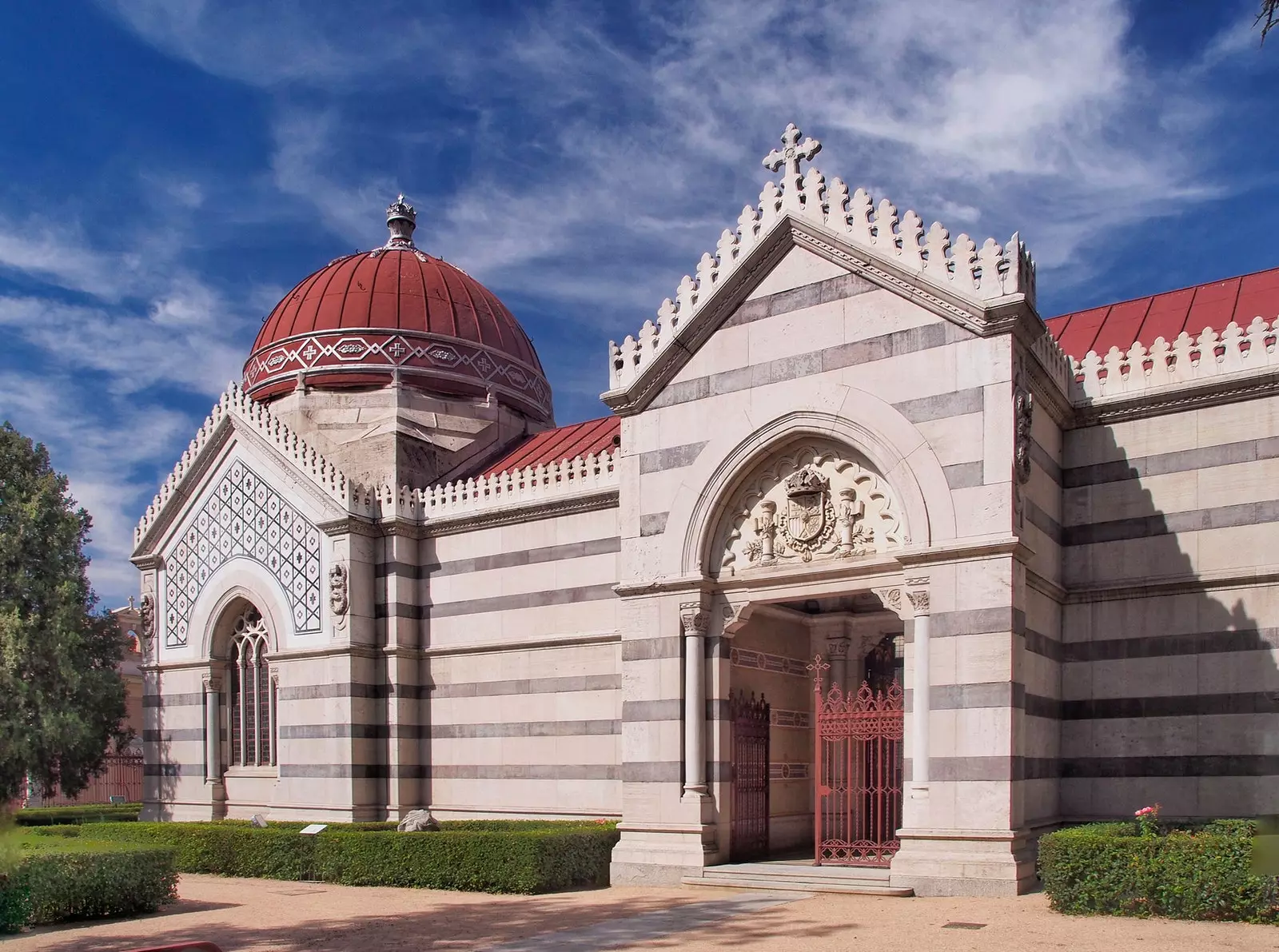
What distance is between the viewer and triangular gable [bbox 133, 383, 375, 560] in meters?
28.7

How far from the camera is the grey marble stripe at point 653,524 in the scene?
21453mm

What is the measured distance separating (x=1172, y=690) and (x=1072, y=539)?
287 centimetres

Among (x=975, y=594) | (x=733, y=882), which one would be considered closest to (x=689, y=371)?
(x=975, y=594)

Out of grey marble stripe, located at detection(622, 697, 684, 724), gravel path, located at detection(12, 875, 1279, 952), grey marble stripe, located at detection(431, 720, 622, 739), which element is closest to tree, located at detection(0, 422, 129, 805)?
grey marble stripe, located at detection(431, 720, 622, 739)

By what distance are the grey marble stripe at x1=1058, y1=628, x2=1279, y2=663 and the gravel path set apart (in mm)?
4910

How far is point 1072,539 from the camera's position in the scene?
20531 mm

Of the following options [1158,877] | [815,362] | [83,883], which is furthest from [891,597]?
[83,883]

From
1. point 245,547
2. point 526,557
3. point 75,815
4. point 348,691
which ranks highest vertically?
point 245,547

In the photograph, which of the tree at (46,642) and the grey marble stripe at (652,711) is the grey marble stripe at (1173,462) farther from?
the tree at (46,642)

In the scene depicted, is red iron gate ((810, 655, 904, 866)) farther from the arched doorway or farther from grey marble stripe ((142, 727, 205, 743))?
grey marble stripe ((142, 727, 205, 743))

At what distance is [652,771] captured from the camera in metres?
20.7

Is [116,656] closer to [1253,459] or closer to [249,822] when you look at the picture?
[249,822]

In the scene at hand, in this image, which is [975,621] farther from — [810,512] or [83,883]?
[83,883]

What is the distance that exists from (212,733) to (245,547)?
4776mm
